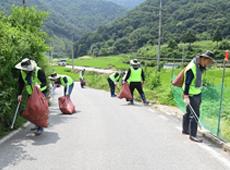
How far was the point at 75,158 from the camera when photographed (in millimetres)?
7145

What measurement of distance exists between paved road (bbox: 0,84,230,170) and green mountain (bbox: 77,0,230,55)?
72421mm

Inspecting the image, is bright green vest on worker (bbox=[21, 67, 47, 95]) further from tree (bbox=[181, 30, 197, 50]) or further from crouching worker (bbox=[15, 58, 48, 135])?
tree (bbox=[181, 30, 197, 50])

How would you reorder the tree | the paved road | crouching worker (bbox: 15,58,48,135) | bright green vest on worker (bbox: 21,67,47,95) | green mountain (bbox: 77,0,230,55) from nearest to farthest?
the paved road, crouching worker (bbox: 15,58,48,135), bright green vest on worker (bbox: 21,67,47,95), the tree, green mountain (bbox: 77,0,230,55)

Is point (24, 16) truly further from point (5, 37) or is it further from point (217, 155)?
point (217, 155)

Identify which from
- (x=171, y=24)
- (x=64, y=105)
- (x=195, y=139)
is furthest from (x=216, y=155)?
(x=171, y=24)

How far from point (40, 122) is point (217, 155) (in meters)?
4.00

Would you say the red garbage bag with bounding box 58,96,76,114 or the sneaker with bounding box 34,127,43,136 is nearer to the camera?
the sneaker with bounding box 34,127,43,136

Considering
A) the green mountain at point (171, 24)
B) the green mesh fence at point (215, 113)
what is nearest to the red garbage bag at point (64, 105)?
the green mesh fence at point (215, 113)

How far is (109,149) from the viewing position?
7.90 metres

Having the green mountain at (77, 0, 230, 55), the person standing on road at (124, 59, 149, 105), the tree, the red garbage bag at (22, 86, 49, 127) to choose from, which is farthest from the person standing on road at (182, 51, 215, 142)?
the green mountain at (77, 0, 230, 55)

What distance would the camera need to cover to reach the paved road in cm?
673

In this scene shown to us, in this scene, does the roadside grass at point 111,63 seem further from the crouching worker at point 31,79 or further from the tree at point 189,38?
the crouching worker at point 31,79

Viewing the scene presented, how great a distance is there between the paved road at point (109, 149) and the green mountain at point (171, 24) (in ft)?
238

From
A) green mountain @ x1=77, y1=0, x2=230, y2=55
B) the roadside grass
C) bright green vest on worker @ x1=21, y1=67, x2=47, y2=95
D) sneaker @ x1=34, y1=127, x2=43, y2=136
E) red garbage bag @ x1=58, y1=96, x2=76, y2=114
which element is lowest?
the roadside grass
